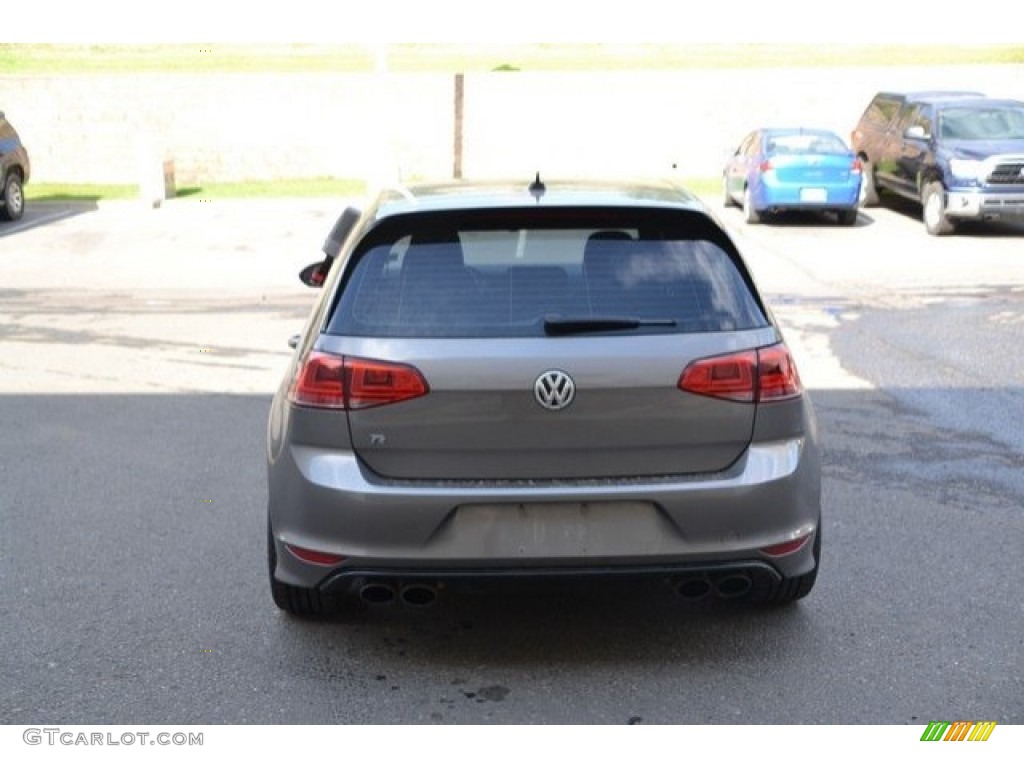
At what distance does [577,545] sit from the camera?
14.5 feet

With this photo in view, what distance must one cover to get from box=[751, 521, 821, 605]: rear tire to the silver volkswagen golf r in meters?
0.24

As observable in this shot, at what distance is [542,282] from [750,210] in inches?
706

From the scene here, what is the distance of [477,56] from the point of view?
54688mm

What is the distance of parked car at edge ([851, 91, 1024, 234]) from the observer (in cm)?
1925

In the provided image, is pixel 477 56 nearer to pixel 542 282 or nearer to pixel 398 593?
pixel 542 282

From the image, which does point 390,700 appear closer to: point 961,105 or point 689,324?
point 689,324

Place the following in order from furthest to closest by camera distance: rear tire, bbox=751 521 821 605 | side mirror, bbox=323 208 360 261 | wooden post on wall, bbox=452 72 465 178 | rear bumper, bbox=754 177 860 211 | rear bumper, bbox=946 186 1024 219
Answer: wooden post on wall, bbox=452 72 465 178 < rear bumper, bbox=754 177 860 211 < rear bumper, bbox=946 186 1024 219 < side mirror, bbox=323 208 360 261 < rear tire, bbox=751 521 821 605

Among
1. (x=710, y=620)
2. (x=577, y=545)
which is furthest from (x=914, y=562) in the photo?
(x=577, y=545)

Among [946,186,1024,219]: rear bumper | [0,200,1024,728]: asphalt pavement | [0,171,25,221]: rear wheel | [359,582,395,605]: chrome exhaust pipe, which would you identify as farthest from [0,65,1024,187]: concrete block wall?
[359,582,395,605]: chrome exhaust pipe

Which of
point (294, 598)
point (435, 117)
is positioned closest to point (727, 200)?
point (435, 117)

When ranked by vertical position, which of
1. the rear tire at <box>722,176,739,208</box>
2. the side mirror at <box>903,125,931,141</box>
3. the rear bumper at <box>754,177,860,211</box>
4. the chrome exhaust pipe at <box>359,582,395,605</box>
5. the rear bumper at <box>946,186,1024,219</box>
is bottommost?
the rear tire at <box>722,176,739,208</box>

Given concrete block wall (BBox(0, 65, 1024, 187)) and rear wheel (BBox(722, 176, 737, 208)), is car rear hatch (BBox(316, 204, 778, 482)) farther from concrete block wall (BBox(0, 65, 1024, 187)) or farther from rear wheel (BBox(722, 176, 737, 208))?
concrete block wall (BBox(0, 65, 1024, 187))

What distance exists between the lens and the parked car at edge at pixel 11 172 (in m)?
22.8

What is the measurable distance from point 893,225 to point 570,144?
33.2 ft
